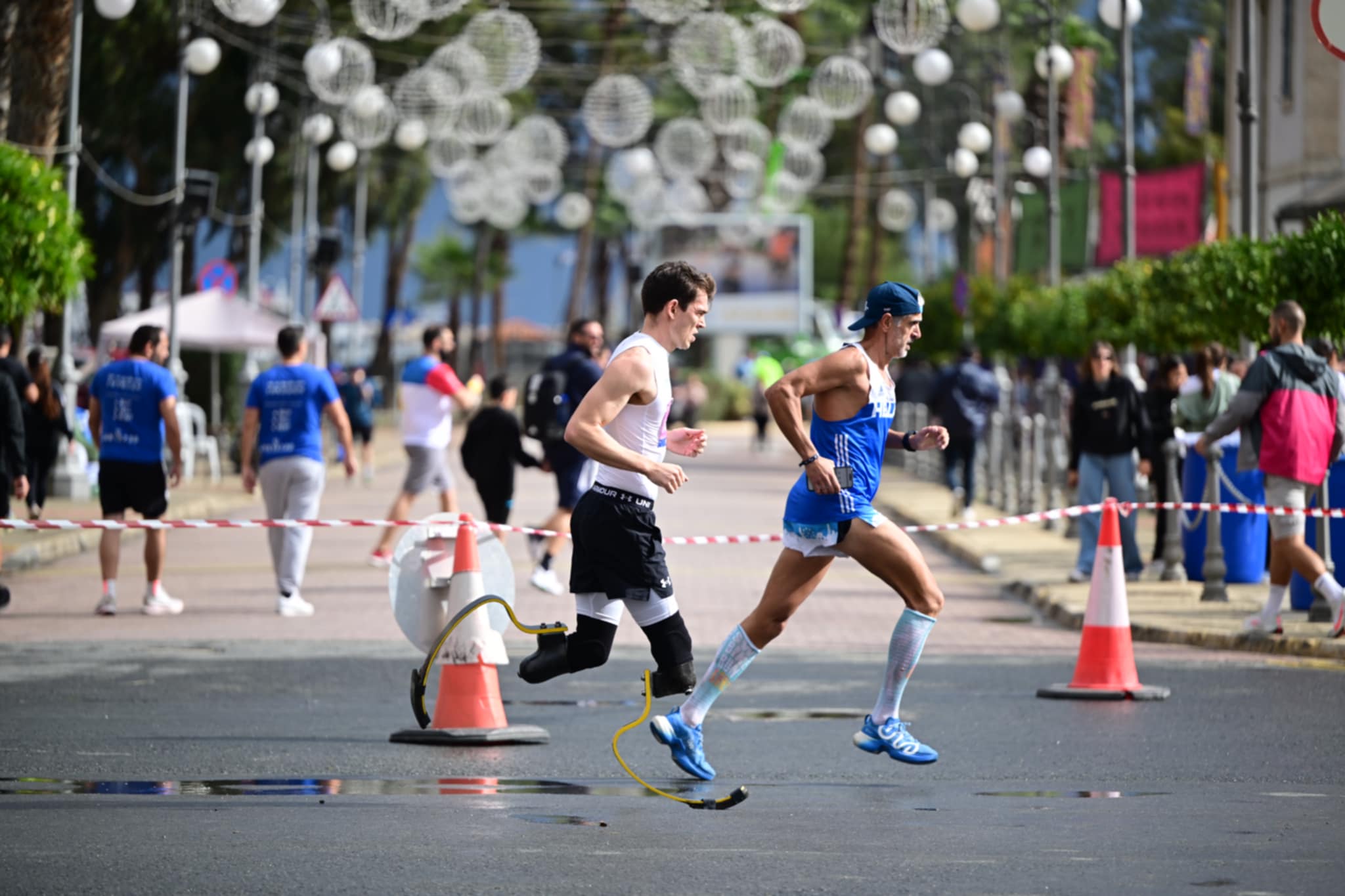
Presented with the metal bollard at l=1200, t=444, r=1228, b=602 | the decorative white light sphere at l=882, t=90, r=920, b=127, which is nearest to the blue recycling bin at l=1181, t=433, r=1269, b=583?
the metal bollard at l=1200, t=444, r=1228, b=602

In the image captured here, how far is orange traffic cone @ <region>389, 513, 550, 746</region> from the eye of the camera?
935 centimetres

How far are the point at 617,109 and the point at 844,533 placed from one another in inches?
996

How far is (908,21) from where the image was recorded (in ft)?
85.6

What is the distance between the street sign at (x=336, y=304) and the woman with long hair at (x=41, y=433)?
16066 mm

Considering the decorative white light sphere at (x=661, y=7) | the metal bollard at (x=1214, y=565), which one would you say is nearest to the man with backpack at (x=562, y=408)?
the metal bollard at (x=1214, y=565)

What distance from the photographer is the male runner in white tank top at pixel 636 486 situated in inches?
305

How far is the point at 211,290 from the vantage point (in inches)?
1367

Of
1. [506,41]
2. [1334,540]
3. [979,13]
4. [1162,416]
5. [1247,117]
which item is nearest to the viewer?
[1334,540]

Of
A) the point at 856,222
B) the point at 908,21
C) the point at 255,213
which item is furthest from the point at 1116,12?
the point at 856,222

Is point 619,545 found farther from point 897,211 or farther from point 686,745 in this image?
point 897,211

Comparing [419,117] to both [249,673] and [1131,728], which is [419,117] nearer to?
[249,673]

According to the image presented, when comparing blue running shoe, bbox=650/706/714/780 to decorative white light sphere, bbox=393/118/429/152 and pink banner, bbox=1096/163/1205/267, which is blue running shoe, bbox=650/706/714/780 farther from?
decorative white light sphere, bbox=393/118/429/152

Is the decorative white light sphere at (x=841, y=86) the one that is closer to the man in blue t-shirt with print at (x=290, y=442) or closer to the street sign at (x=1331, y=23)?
the man in blue t-shirt with print at (x=290, y=442)

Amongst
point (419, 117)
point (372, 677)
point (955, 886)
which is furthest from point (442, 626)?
point (419, 117)
